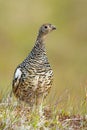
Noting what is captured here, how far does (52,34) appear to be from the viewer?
1398 inches

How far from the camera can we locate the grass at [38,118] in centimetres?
997

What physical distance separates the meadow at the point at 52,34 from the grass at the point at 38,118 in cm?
1664

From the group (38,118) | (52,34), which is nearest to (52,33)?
(52,34)

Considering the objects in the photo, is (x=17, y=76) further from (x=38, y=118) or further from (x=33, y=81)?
(x=38, y=118)

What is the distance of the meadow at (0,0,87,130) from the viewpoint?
30812mm

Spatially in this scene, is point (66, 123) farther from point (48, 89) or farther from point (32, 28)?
point (32, 28)

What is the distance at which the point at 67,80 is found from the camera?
28.4 metres

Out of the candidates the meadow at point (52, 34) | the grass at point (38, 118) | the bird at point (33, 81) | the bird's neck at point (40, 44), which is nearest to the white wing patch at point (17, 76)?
the bird at point (33, 81)

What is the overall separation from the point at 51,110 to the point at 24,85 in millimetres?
1596

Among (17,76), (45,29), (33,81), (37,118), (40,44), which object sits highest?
(45,29)

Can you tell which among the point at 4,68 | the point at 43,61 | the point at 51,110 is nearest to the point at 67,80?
the point at 4,68

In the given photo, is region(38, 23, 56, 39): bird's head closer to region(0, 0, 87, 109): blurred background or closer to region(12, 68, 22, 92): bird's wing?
region(12, 68, 22, 92): bird's wing

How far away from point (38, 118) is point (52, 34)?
83.3ft

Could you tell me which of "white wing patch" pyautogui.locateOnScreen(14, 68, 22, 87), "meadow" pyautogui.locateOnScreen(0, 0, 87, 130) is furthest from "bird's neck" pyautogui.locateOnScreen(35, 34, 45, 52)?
"meadow" pyautogui.locateOnScreen(0, 0, 87, 130)
